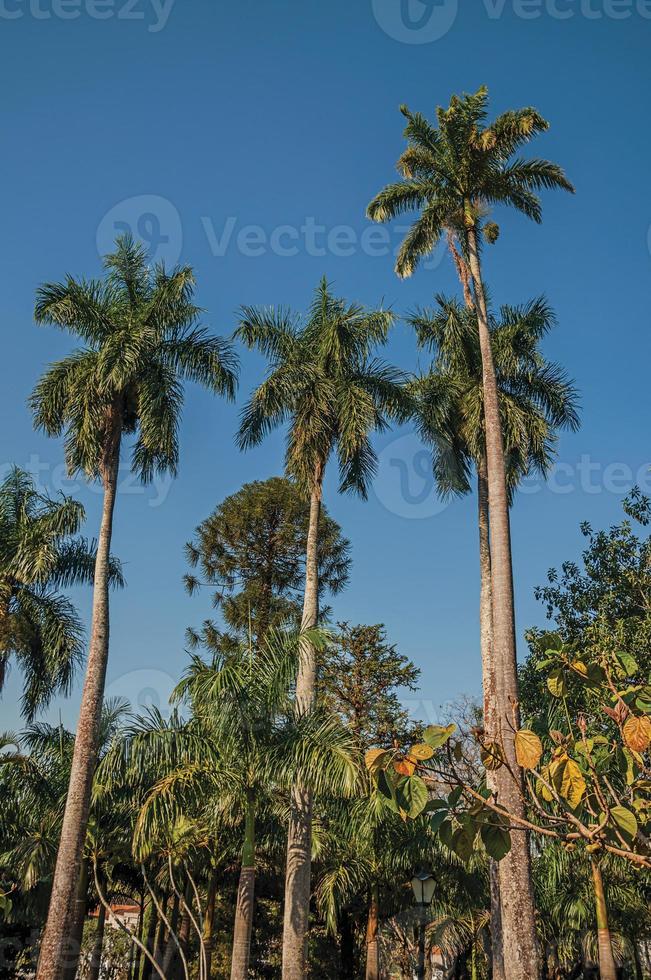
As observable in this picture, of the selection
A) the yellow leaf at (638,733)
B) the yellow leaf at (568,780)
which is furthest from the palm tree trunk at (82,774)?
the yellow leaf at (638,733)

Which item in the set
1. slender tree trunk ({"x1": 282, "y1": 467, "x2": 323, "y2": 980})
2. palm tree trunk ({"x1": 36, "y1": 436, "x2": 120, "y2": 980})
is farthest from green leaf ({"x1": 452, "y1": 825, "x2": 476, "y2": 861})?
palm tree trunk ({"x1": 36, "y1": 436, "x2": 120, "y2": 980})

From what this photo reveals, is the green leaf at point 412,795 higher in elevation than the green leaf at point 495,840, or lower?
higher

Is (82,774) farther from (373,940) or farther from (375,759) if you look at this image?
(375,759)

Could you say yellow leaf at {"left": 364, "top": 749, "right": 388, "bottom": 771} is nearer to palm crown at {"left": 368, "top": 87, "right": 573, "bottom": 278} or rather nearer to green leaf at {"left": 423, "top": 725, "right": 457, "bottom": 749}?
green leaf at {"left": 423, "top": 725, "right": 457, "bottom": 749}

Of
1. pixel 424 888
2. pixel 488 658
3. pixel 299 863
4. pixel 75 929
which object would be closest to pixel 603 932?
pixel 488 658

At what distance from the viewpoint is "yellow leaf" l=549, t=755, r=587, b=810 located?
11.2 ft

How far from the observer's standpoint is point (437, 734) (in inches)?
139

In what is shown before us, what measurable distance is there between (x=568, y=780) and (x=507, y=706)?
34.1 feet

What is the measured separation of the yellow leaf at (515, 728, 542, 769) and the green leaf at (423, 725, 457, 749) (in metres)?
0.29

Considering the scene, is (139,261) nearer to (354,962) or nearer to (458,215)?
(458,215)

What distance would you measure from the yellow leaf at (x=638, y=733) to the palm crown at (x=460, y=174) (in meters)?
16.0

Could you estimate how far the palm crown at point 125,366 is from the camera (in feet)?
Answer: 59.0

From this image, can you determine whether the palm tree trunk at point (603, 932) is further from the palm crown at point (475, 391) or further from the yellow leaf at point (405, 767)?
the yellow leaf at point (405, 767)

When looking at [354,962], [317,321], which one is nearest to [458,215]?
[317,321]
